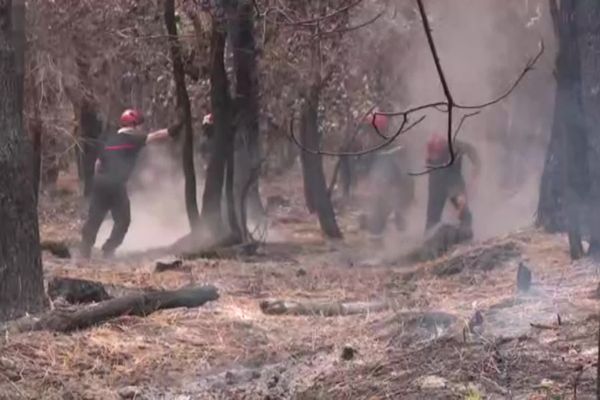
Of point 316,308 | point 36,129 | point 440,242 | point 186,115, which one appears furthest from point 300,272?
point 36,129

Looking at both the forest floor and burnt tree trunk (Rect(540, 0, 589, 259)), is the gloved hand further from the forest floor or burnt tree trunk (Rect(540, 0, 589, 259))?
burnt tree trunk (Rect(540, 0, 589, 259))

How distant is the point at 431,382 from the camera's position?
5.83 meters

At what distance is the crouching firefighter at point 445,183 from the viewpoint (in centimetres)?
1373

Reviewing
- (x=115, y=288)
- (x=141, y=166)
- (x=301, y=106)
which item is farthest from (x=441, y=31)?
(x=115, y=288)

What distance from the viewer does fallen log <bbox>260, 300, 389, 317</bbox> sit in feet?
26.2

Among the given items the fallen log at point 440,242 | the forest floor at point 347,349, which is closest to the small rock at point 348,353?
the forest floor at point 347,349

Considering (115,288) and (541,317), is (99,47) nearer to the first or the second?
(115,288)

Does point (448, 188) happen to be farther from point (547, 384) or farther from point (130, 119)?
point (547, 384)

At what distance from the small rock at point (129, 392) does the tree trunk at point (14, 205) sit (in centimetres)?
131

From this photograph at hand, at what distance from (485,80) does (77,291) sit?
10.8 m

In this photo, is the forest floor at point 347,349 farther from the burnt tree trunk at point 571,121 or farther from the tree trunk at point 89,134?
the tree trunk at point 89,134

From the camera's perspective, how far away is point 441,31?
1734 centimetres

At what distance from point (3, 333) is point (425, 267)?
15.6 feet

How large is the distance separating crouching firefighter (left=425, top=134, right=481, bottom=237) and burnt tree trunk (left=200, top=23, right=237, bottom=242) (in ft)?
8.07
